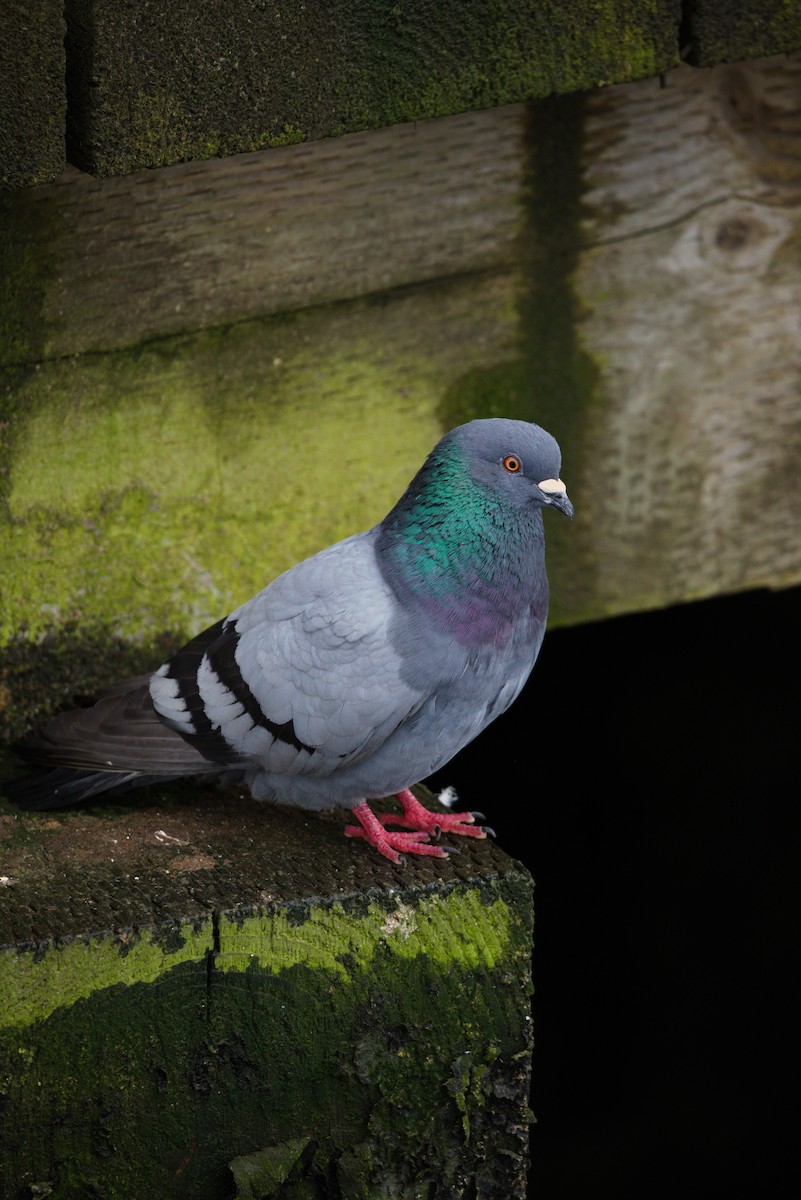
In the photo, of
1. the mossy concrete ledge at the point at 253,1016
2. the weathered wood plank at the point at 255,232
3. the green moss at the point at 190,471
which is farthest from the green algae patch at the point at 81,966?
the weathered wood plank at the point at 255,232

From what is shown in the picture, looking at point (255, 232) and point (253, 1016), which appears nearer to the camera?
point (253, 1016)

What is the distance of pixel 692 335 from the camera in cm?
428

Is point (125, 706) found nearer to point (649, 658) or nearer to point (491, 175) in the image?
point (491, 175)

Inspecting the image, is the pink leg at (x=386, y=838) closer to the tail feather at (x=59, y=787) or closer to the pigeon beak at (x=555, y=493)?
the tail feather at (x=59, y=787)

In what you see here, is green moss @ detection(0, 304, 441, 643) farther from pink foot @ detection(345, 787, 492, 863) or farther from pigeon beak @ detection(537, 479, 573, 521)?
pigeon beak @ detection(537, 479, 573, 521)

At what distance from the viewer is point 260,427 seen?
3725mm

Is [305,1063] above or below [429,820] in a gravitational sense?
below

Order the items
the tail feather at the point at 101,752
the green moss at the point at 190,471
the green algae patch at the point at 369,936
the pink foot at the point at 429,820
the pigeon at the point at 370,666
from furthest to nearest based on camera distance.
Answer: the green moss at the point at 190,471
the pink foot at the point at 429,820
the tail feather at the point at 101,752
the pigeon at the point at 370,666
the green algae patch at the point at 369,936

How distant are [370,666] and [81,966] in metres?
0.77

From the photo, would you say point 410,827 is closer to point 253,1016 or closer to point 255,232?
point 253,1016

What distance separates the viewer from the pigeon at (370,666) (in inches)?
116

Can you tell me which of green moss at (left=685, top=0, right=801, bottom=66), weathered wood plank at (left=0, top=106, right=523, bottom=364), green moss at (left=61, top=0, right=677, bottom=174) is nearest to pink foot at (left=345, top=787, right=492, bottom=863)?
weathered wood plank at (left=0, top=106, right=523, bottom=364)

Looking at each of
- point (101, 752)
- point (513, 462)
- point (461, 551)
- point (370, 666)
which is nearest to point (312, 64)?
point (513, 462)

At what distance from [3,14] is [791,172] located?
8.26 ft
